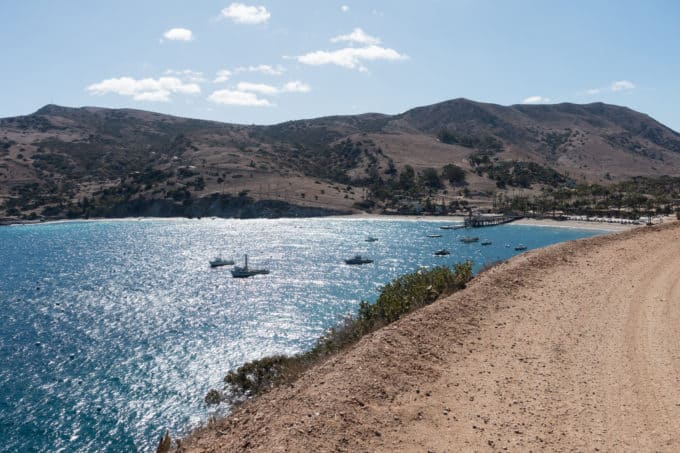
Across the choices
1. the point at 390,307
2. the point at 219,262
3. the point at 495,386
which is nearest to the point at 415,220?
the point at 219,262

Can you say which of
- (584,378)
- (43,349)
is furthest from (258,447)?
(43,349)

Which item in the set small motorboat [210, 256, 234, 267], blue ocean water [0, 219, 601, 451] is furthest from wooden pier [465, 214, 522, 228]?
small motorboat [210, 256, 234, 267]

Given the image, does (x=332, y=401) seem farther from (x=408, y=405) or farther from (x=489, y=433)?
(x=489, y=433)

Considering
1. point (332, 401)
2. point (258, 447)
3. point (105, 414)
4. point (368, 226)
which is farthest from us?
point (368, 226)

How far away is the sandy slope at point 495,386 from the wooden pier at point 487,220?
141 m

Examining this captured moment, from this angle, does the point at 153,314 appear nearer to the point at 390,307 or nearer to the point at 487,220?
the point at 390,307

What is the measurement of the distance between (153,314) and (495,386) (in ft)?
189

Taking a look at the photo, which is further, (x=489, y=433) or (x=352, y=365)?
(x=352, y=365)

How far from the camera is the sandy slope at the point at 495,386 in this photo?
9680mm

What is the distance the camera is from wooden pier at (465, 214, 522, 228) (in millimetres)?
156250

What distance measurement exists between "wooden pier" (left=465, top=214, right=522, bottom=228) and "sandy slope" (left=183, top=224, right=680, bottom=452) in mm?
140655

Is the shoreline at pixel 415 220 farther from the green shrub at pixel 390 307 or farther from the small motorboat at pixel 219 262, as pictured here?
the green shrub at pixel 390 307

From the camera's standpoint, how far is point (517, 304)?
706 inches

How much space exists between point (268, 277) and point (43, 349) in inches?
1562
